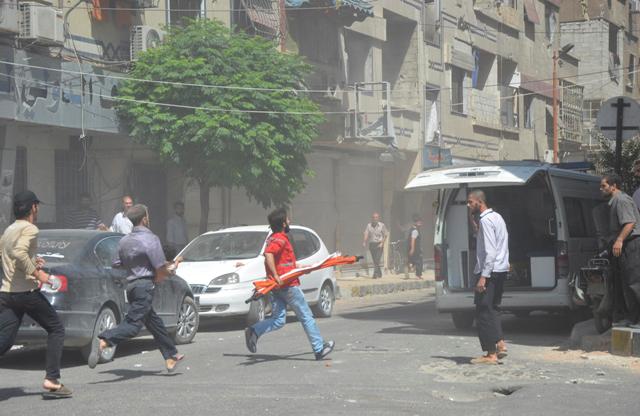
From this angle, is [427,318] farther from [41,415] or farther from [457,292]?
[41,415]

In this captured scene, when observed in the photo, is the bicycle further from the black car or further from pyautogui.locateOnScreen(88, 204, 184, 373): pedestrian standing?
pyautogui.locateOnScreen(88, 204, 184, 373): pedestrian standing

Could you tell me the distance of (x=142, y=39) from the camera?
22109 millimetres

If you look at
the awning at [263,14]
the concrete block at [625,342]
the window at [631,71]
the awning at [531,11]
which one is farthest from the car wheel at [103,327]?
the window at [631,71]

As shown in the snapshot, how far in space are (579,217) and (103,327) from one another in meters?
7.12

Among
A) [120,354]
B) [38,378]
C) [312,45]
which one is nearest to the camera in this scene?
[38,378]

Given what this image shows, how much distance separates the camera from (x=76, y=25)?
21.2m

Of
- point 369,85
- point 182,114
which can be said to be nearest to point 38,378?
point 182,114

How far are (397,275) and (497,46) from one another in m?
14.3

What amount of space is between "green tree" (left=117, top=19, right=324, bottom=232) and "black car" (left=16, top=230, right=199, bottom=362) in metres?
8.61

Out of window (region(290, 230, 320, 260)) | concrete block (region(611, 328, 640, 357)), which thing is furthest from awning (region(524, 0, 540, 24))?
concrete block (region(611, 328, 640, 357))

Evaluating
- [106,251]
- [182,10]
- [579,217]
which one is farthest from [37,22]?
→ [579,217]

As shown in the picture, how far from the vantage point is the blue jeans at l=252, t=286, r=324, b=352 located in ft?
37.0

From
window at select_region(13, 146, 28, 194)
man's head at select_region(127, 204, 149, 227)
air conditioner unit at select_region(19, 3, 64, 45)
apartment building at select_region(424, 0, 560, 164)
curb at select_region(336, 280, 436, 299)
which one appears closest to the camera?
man's head at select_region(127, 204, 149, 227)

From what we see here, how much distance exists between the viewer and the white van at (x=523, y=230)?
13.8 m
